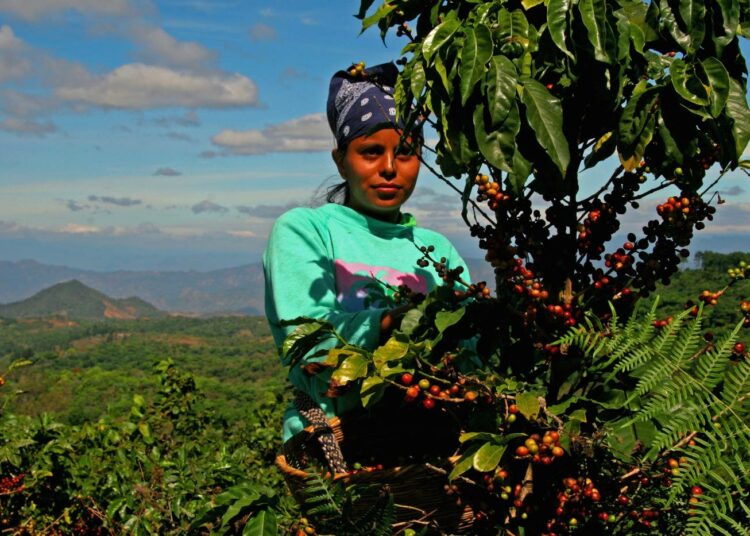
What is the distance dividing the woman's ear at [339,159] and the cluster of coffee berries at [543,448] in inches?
82.8

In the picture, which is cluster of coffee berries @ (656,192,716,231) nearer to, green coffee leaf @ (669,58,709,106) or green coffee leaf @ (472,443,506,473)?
green coffee leaf @ (669,58,709,106)

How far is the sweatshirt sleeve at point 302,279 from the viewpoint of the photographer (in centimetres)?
268

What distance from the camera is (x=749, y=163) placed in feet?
7.54

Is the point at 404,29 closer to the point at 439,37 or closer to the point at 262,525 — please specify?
the point at 439,37

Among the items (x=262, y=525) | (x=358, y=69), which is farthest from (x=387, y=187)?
(x=262, y=525)

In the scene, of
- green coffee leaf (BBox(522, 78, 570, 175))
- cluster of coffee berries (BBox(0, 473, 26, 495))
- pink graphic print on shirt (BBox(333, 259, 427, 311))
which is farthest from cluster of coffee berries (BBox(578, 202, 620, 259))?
cluster of coffee berries (BBox(0, 473, 26, 495))

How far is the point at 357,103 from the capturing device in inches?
141

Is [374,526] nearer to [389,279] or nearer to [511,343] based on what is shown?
[511,343]

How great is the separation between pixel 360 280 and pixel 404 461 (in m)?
0.84

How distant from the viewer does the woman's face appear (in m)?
3.47

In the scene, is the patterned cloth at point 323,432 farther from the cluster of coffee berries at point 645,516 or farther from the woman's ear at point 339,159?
the woman's ear at point 339,159

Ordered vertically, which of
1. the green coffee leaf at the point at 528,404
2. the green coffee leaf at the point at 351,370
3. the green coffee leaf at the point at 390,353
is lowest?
the green coffee leaf at the point at 528,404

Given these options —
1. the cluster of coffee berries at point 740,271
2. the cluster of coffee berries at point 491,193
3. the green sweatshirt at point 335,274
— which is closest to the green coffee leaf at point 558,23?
the cluster of coffee berries at point 491,193

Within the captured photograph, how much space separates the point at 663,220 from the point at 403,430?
1.22 m
